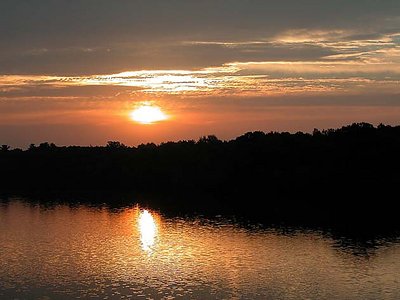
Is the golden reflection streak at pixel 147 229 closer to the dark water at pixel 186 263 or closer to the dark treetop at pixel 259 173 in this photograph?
the dark water at pixel 186 263

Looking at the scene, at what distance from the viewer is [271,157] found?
311 ft

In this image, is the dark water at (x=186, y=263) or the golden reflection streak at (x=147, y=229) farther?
the golden reflection streak at (x=147, y=229)

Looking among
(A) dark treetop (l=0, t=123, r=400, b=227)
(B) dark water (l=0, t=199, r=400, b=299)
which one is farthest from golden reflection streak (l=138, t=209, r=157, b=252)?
(A) dark treetop (l=0, t=123, r=400, b=227)

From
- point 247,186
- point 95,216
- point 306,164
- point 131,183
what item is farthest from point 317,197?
point 131,183

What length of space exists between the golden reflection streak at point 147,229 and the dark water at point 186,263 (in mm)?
104

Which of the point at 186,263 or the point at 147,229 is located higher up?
the point at 186,263

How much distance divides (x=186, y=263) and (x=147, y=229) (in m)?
18.8

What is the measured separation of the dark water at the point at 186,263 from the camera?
35.3 m

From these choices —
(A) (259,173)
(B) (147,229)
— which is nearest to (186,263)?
(B) (147,229)

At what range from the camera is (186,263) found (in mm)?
42719

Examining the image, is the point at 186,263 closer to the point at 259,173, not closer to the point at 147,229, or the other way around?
the point at 147,229

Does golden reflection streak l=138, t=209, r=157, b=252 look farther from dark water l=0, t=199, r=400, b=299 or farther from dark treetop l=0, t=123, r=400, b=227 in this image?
dark treetop l=0, t=123, r=400, b=227

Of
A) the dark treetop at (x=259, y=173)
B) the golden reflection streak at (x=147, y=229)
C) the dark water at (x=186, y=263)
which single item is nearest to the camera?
the dark water at (x=186, y=263)

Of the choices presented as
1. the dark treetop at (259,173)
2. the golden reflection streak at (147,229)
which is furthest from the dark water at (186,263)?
the dark treetop at (259,173)
